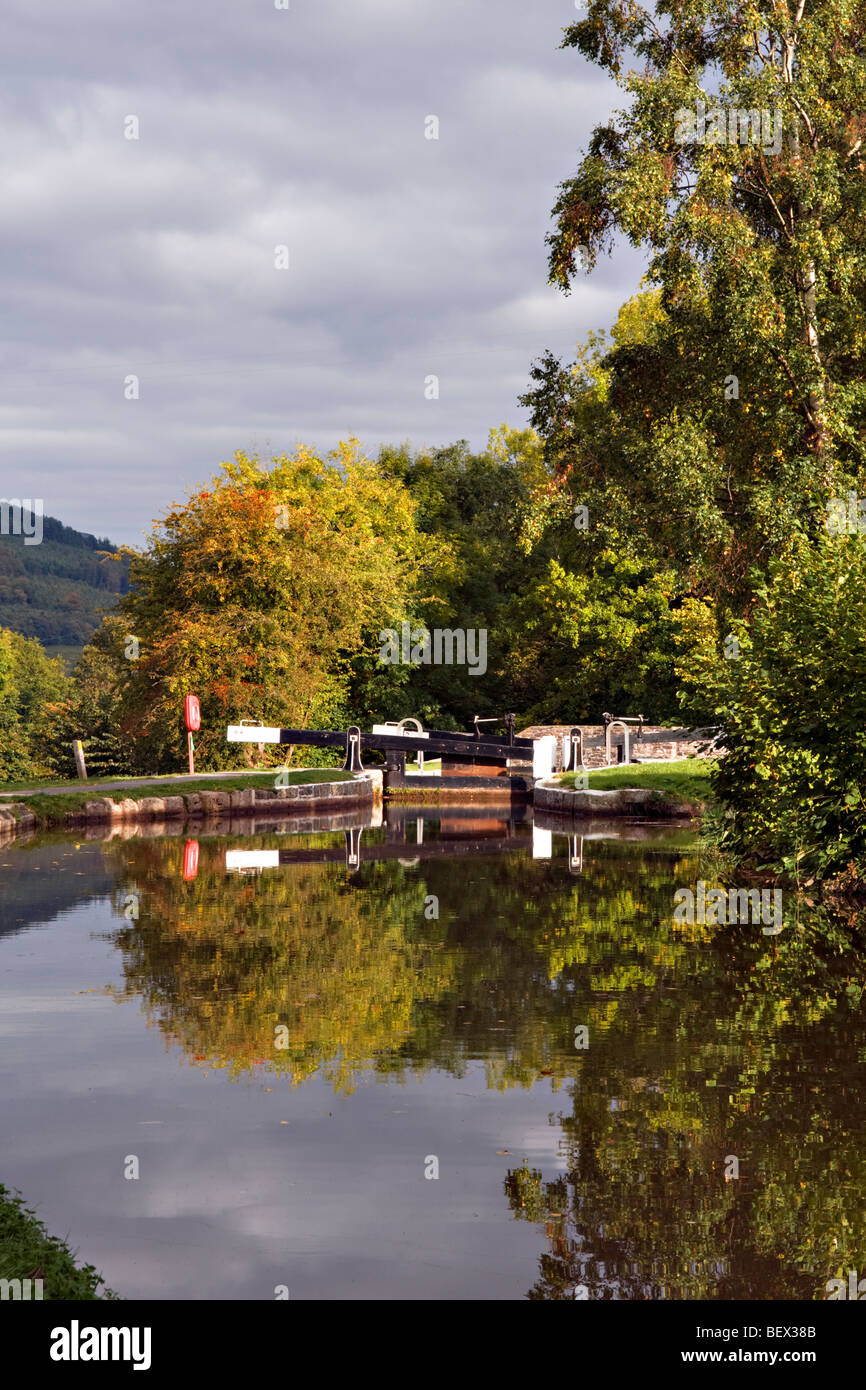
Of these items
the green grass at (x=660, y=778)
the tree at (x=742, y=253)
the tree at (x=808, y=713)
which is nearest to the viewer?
the tree at (x=808, y=713)

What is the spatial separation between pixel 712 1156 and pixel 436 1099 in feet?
5.37

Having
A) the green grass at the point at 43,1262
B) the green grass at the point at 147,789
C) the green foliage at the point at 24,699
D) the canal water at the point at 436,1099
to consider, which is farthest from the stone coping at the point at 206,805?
the green foliage at the point at 24,699

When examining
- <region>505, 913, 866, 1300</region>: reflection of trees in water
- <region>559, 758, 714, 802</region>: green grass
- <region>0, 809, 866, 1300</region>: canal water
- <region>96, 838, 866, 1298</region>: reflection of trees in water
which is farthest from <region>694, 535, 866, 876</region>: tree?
<region>559, 758, 714, 802</region>: green grass

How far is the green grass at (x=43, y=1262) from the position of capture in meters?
4.46

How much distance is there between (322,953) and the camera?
38.3ft

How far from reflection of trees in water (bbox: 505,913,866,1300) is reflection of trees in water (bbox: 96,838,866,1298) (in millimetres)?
14

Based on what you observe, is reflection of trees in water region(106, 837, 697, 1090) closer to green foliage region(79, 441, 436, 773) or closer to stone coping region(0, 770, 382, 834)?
stone coping region(0, 770, 382, 834)

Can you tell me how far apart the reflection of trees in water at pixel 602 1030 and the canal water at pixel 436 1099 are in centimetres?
2

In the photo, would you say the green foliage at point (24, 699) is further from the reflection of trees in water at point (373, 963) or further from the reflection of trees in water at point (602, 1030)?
the reflection of trees in water at point (602, 1030)

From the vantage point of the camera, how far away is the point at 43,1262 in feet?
15.2

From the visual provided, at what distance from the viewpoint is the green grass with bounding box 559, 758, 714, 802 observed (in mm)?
27328

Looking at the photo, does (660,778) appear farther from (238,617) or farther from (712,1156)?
(712,1156)

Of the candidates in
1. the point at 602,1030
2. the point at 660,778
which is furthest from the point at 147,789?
the point at 602,1030

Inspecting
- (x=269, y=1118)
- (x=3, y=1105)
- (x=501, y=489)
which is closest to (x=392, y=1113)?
(x=269, y=1118)
